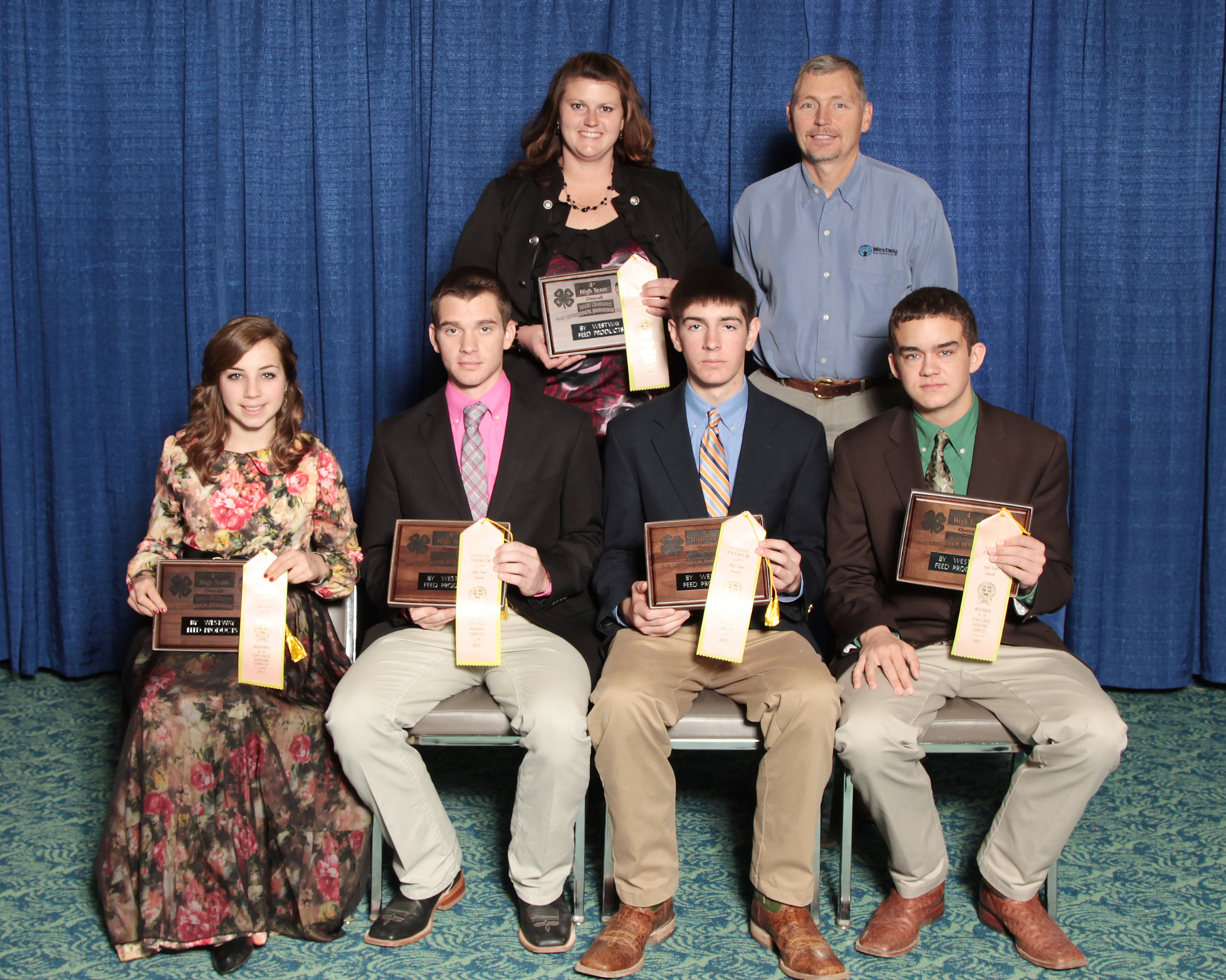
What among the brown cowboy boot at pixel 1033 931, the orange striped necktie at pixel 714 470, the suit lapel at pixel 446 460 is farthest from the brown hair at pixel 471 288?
→ the brown cowboy boot at pixel 1033 931

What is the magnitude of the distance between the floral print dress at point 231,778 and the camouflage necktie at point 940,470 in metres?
1.51

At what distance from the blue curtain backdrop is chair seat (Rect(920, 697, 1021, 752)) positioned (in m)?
1.82

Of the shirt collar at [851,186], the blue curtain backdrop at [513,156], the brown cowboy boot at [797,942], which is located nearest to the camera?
the brown cowboy boot at [797,942]

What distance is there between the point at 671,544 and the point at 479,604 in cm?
47

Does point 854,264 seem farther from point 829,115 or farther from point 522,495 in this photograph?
point 522,495

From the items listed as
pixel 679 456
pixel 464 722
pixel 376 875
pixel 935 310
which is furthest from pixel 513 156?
pixel 376 875

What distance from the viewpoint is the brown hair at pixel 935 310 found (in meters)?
2.65

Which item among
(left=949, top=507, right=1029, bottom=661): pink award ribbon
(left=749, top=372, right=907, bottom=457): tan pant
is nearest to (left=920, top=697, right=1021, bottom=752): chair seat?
(left=949, top=507, right=1029, bottom=661): pink award ribbon

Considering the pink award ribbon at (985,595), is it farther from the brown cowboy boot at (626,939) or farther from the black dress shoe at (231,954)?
the black dress shoe at (231,954)

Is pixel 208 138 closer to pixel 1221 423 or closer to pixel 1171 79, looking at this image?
pixel 1171 79

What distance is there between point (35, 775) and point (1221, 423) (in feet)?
14.3

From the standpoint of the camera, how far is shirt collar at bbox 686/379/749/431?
2.71 m

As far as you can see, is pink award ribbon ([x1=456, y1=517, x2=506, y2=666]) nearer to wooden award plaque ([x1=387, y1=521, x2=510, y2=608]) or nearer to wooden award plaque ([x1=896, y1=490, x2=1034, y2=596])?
wooden award plaque ([x1=387, y1=521, x2=510, y2=608])

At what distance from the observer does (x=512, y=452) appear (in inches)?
106
